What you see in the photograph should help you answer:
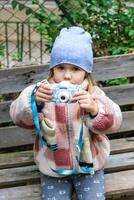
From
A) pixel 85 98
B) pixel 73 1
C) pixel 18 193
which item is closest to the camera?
pixel 85 98

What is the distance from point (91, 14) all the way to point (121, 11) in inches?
9.3

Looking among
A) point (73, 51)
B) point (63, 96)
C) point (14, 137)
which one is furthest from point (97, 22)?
point (63, 96)

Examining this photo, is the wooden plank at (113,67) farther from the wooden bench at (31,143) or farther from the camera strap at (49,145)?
the camera strap at (49,145)

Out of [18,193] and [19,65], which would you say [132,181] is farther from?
[19,65]

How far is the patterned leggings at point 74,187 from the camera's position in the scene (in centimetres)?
282

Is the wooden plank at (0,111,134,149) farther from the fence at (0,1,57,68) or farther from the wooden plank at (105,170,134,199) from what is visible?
the wooden plank at (105,170,134,199)

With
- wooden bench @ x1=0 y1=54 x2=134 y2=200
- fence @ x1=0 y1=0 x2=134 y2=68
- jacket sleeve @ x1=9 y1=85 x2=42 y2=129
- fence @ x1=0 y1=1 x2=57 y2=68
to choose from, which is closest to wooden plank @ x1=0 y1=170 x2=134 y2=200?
wooden bench @ x1=0 y1=54 x2=134 y2=200

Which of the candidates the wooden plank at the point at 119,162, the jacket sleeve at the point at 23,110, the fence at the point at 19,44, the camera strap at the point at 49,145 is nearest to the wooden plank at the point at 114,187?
the wooden plank at the point at 119,162

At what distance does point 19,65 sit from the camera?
3467mm

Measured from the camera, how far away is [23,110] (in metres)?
2.70

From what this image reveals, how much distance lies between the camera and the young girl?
8.67 ft

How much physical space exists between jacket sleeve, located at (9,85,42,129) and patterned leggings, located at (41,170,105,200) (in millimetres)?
338

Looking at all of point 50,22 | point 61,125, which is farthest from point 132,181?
point 50,22

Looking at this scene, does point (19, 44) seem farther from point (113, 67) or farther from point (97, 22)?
point (113, 67)
